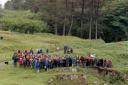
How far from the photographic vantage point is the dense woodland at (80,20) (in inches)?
3565

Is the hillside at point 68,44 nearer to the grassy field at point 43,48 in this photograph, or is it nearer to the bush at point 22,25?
the grassy field at point 43,48

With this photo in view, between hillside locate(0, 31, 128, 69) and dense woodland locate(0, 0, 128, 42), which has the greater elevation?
dense woodland locate(0, 0, 128, 42)

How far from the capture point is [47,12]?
95.1 meters

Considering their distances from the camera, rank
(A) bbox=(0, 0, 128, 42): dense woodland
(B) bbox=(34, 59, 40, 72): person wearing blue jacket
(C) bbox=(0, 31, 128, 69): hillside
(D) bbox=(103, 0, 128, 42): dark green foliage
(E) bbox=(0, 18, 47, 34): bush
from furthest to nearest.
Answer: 1. (D) bbox=(103, 0, 128, 42): dark green foliage
2. (A) bbox=(0, 0, 128, 42): dense woodland
3. (E) bbox=(0, 18, 47, 34): bush
4. (C) bbox=(0, 31, 128, 69): hillside
5. (B) bbox=(34, 59, 40, 72): person wearing blue jacket

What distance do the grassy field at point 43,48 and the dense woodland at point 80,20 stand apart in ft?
53.6

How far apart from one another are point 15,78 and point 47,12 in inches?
2169

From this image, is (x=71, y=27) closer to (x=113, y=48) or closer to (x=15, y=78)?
(x=113, y=48)

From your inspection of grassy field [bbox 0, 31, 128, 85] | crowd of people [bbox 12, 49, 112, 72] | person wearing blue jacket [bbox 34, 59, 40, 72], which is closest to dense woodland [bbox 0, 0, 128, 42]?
grassy field [bbox 0, 31, 128, 85]

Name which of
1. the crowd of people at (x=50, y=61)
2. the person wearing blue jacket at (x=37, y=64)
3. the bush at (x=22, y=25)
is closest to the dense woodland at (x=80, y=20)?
the bush at (x=22, y=25)

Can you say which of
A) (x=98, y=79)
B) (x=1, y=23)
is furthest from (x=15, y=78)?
(x=1, y=23)

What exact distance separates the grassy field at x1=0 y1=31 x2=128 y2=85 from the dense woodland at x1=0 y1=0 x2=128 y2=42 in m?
16.3

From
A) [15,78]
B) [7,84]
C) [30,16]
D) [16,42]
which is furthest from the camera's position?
[30,16]

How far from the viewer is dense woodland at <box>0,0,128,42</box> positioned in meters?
90.6

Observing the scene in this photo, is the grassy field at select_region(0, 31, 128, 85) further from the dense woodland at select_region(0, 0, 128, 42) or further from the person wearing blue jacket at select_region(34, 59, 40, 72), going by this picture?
the dense woodland at select_region(0, 0, 128, 42)
